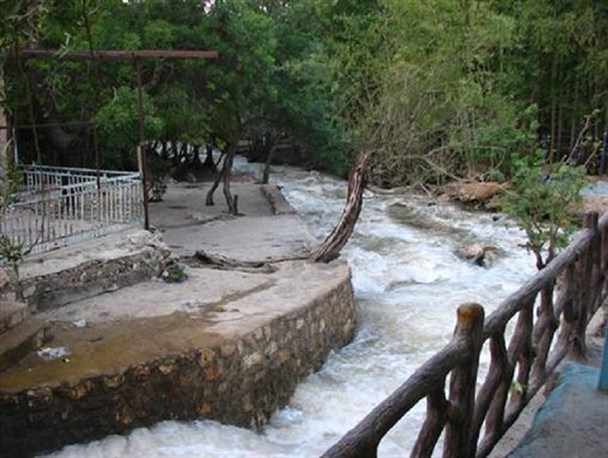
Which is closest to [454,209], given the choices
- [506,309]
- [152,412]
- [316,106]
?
[316,106]

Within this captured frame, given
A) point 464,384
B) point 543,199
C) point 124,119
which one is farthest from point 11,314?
point 543,199

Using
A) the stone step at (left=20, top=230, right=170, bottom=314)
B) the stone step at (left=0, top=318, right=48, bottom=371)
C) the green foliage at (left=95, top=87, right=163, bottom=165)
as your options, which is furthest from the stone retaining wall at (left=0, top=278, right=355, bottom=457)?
the green foliage at (left=95, top=87, right=163, bottom=165)

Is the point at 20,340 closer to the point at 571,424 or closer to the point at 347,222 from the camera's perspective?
the point at 571,424

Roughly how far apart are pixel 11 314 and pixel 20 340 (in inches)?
18.1

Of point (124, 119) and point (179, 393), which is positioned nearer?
point (179, 393)

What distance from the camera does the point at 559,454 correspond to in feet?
10.0

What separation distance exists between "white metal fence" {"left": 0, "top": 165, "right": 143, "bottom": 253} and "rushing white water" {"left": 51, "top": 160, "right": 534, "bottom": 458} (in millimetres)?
3206

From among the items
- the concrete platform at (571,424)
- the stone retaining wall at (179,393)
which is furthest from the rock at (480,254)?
the concrete platform at (571,424)

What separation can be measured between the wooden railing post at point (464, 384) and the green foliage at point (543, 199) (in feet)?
23.5

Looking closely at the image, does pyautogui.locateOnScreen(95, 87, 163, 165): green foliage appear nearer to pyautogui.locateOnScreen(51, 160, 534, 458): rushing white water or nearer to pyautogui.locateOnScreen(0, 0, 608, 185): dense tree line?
pyautogui.locateOnScreen(0, 0, 608, 185): dense tree line

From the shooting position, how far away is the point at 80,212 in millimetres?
9273

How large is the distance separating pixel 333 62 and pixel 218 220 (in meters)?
3.92

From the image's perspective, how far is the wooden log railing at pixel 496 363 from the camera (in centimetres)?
234

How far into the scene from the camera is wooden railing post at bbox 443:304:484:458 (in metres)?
2.74
